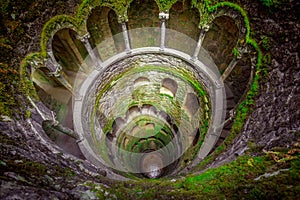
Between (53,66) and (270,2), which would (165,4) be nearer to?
(270,2)

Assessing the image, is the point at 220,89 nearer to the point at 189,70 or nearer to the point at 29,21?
the point at 189,70

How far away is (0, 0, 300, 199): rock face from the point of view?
342 cm

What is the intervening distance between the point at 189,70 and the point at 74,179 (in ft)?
24.2

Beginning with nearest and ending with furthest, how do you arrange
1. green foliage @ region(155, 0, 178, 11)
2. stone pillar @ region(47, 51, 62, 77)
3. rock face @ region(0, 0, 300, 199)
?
1. rock face @ region(0, 0, 300, 199)
2. stone pillar @ region(47, 51, 62, 77)
3. green foliage @ region(155, 0, 178, 11)

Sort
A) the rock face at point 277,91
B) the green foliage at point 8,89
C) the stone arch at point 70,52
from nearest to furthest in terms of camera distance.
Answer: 1. the rock face at point 277,91
2. the green foliage at point 8,89
3. the stone arch at point 70,52

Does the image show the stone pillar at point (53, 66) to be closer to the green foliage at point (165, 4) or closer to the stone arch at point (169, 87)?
the green foliage at point (165, 4)

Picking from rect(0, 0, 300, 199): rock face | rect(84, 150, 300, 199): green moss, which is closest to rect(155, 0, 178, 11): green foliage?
rect(0, 0, 300, 199): rock face

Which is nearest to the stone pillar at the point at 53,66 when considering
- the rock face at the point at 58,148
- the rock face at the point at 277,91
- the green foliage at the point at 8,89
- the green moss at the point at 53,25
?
the green moss at the point at 53,25

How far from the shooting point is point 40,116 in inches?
252

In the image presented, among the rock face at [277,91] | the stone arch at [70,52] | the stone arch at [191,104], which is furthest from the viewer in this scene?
the stone arch at [70,52]

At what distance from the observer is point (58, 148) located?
569 cm

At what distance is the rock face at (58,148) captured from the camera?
3416mm

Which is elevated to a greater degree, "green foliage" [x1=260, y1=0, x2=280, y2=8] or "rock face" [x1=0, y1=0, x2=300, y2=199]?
"green foliage" [x1=260, y1=0, x2=280, y2=8]

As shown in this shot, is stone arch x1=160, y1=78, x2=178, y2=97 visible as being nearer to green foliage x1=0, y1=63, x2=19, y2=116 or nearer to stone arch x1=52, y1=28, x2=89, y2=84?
stone arch x1=52, y1=28, x2=89, y2=84
